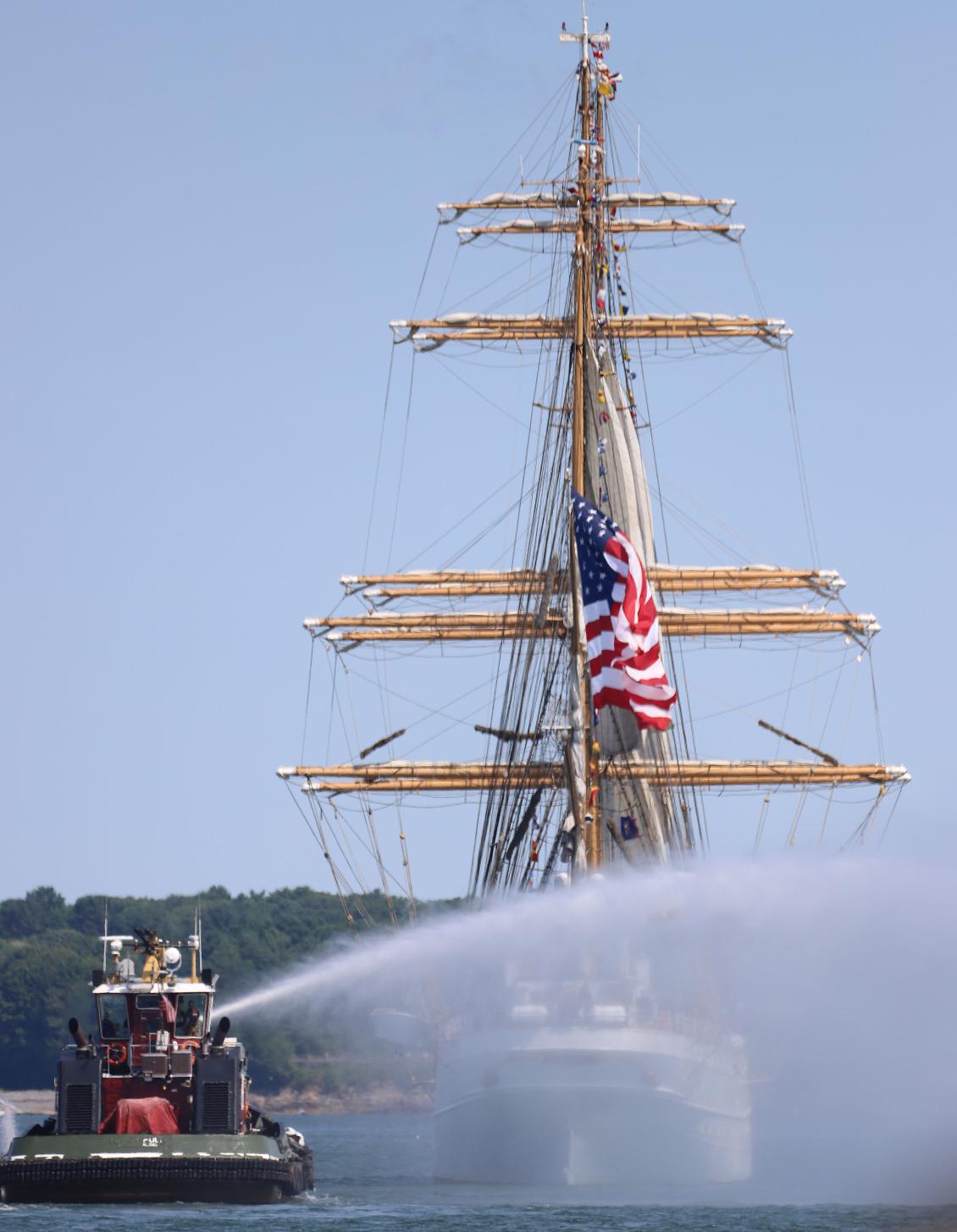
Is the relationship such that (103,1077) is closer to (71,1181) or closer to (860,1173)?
(71,1181)

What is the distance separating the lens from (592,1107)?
265 feet

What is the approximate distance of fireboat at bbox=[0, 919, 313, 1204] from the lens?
67.4 metres

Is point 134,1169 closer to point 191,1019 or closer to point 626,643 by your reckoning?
point 191,1019

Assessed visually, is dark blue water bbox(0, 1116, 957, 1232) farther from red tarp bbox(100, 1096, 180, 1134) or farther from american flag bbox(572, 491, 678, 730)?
american flag bbox(572, 491, 678, 730)

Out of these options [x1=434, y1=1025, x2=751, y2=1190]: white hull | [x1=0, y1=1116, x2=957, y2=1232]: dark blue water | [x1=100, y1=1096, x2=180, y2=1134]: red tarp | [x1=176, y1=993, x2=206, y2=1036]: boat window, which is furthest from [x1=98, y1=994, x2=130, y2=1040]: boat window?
[x1=434, y1=1025, x2=751, y2=1190]: white hull

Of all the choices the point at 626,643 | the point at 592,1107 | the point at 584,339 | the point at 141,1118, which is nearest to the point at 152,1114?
the point at 141,1118

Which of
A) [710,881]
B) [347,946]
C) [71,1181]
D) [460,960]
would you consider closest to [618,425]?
[347,946]

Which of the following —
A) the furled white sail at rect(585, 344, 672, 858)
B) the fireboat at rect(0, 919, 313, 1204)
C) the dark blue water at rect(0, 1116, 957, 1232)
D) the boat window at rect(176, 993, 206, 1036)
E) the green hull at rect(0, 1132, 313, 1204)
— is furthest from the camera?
the furled white sail at rect(585, 344, 672, 858)

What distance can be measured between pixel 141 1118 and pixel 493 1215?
31.5 ft

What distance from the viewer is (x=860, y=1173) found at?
239 ft

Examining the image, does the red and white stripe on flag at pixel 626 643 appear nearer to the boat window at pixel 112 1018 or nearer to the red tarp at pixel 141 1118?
the boat window at pixel 112 1018

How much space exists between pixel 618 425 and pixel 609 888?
38.7 m

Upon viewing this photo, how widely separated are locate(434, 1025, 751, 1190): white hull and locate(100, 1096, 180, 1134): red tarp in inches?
576

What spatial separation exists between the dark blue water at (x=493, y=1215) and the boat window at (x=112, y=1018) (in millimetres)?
6077
